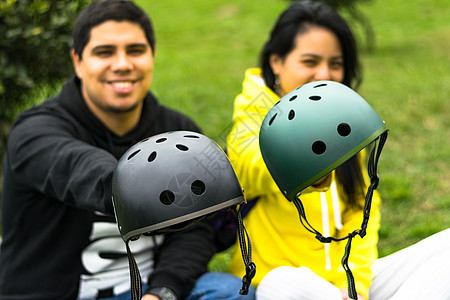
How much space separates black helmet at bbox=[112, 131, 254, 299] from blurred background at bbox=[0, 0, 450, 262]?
1.47 ft

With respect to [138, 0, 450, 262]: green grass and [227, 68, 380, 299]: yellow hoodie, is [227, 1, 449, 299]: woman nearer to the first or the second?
[227, 68, 380, 299]: yellow hoodie

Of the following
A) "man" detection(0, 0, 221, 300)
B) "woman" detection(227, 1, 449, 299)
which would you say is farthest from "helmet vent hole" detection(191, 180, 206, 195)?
"man" detection(0, 0, 221, 300)

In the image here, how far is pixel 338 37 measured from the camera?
3213mm

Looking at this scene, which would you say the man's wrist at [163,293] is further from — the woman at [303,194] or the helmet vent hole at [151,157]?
the helmet vent hole at [151,157]

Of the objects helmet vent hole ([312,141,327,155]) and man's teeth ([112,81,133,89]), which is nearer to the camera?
helmet vent hole ([312,141,327,155])

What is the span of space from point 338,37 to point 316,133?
4.22ft

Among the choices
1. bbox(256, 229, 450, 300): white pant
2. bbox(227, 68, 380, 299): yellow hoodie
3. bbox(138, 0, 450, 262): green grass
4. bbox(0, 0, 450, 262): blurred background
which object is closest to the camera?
bbox(256, 229, 450, 300): white pant

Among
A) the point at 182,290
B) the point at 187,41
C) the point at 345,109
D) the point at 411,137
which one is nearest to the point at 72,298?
the point at 182,290

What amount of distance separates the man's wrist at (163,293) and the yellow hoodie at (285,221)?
18.4 inches

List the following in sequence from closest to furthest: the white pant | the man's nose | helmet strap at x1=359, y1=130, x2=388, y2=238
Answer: helmet strap at x1=359, y1=130, x2=388, y2=238 → the white pant → the man's nose

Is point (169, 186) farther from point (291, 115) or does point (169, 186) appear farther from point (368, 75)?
point (368, 75)

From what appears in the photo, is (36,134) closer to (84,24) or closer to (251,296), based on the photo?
(84,24)

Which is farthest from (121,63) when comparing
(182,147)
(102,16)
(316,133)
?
(316,133)

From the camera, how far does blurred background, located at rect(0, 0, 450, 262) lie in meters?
4.64
